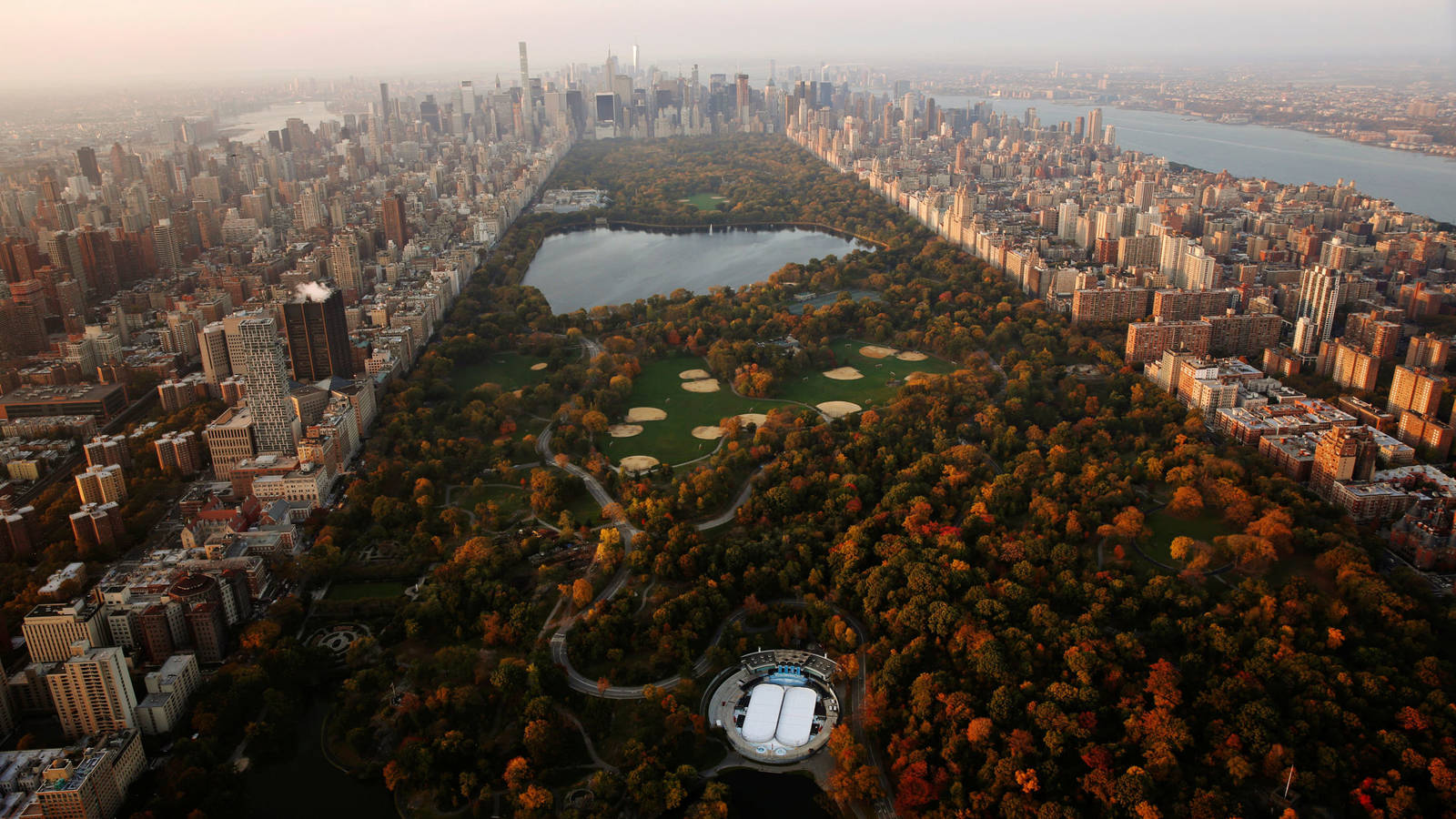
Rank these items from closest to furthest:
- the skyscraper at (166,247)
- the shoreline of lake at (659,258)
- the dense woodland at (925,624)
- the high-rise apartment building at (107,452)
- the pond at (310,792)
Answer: the dense woodland at (925,624)
the pond at (310,792)
the high-rise apartment building at (107,452)
the skyscraper at (166,247)
the shoreline of lake at (659,258)

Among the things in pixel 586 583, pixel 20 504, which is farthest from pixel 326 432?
pixel 586 583

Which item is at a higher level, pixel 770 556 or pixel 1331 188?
pixel 1331 188

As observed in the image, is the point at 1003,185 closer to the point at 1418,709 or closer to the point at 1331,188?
the point at 1331,188

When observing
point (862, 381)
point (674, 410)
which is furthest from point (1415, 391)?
point (674, 410)

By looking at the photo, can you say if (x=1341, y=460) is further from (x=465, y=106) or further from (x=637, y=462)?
(x=465, y=106)

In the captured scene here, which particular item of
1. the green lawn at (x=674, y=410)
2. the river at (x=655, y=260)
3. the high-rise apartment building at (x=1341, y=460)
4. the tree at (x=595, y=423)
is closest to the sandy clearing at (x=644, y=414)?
the green lawn at (x=674, y=410)

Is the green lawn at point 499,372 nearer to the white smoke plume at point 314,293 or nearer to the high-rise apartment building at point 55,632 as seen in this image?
the white smoke plume at point 314,293

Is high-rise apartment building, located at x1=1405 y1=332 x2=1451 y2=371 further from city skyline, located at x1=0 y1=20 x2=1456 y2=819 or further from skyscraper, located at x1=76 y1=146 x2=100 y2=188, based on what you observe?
skyscraper, located at x1=76 y1=146 x2=100 y2=188
